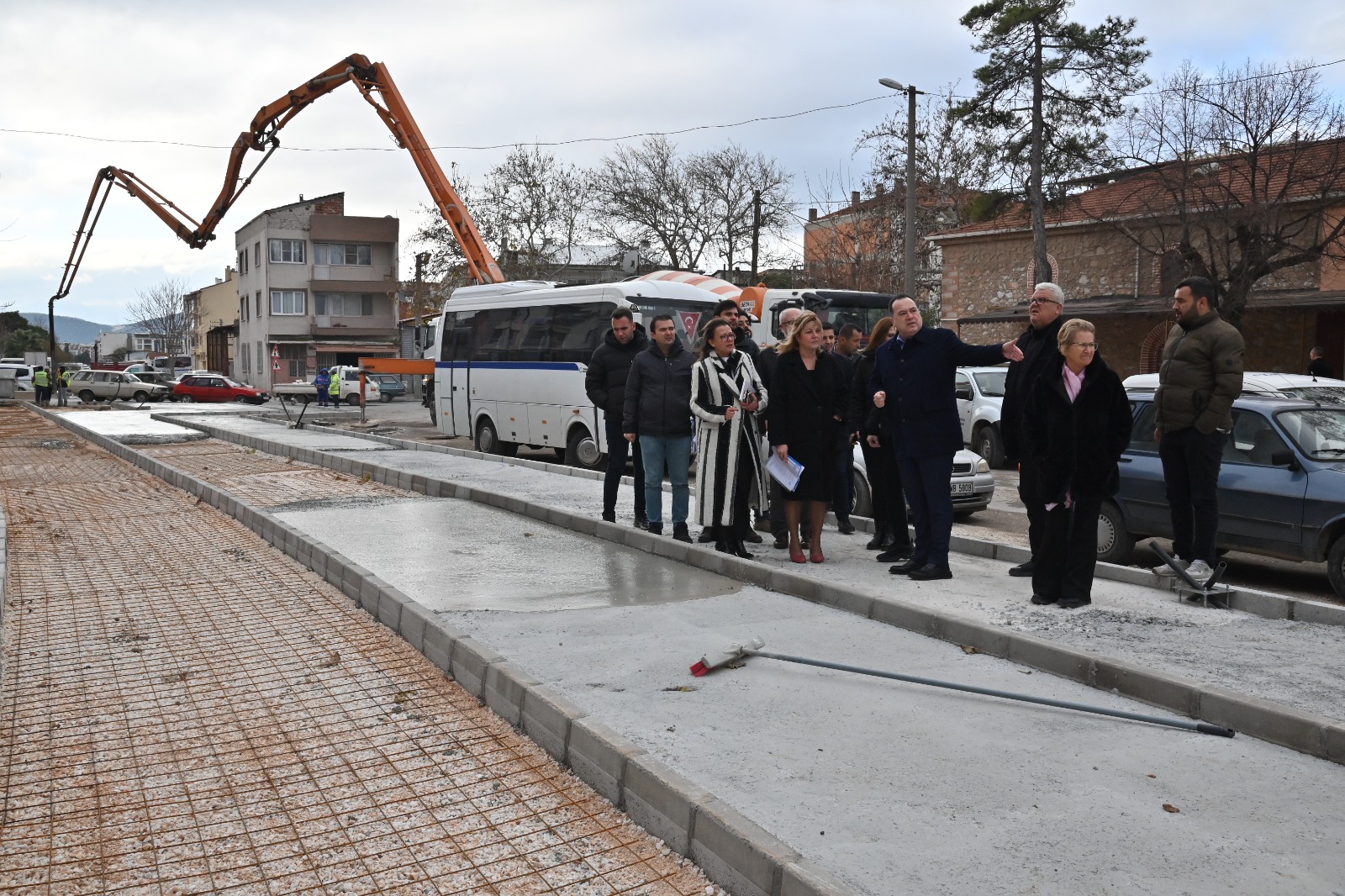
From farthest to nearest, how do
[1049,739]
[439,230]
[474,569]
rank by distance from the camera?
[439,230]
[474,569]
[1049,739]

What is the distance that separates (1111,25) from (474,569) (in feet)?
88.9

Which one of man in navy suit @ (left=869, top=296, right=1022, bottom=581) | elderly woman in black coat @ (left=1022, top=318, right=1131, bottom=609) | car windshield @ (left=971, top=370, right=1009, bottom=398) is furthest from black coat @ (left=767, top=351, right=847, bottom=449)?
car windshield @ (left=971, top=370, right=1009, bottom=398)

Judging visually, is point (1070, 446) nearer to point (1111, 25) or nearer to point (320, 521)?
point (320, 521)

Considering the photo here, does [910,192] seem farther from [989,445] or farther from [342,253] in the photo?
[342,253]

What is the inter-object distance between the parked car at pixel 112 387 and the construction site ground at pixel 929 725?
162 feet

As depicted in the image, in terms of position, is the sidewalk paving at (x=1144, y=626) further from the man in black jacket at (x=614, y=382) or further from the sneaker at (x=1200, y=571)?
the man in black jacket at (x=614, y=382)

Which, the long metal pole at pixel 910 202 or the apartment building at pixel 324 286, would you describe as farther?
the apartment building at pixel 324 286

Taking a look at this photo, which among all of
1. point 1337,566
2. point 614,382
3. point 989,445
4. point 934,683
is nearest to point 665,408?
point 614,382

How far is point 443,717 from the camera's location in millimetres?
5305

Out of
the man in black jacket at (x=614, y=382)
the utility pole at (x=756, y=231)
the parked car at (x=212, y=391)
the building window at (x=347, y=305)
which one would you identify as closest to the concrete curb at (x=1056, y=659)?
the man in black jacket at (x=614, y=382)

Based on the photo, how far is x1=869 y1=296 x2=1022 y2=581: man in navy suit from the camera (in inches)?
306

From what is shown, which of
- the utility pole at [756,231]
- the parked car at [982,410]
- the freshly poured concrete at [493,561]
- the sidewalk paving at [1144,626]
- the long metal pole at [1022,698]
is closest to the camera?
the long metal pole at [1022,698]

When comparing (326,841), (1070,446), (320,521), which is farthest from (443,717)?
(320,521)

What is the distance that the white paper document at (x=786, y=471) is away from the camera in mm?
8234
